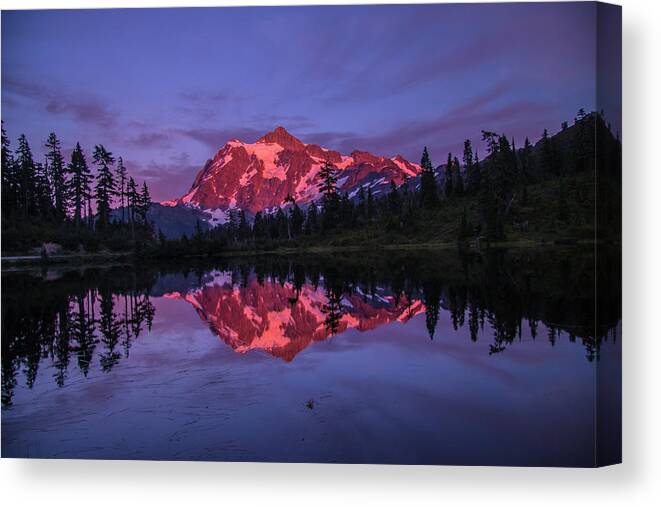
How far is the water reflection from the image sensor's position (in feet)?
30.8

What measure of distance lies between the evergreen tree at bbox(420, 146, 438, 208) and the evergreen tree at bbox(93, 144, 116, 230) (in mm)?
5665

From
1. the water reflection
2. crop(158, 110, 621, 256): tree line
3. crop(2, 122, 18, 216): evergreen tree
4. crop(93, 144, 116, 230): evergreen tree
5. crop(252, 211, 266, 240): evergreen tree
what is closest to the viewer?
crop(2, 122, 18, 216): evergreen tree

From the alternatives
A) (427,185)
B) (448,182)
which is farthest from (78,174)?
(448,182)

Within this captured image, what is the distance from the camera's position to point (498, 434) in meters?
7.45

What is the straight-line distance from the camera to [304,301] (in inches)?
506

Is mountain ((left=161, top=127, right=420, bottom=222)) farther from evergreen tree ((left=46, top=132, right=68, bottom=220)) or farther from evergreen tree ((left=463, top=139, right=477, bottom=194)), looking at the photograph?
evergreen tree ((left=46, top=132, right=68, bottom=220))

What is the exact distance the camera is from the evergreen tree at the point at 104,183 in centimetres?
1027

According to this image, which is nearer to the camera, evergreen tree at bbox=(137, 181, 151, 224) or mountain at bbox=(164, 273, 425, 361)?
mountain at bbox=(164, 273, 425, 361)

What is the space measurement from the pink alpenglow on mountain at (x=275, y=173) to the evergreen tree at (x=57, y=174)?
Answer: 79.7 inches

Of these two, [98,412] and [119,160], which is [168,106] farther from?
[98,412]

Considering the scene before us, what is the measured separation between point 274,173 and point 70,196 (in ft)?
15.2

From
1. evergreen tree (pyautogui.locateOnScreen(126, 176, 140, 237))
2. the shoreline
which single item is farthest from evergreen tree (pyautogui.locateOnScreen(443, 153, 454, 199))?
evergreen tree (pyautogui.locateOnScreen(126, 176, 140, 237))

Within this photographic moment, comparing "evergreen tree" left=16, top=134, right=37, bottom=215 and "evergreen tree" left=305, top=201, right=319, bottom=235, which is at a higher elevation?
"evergreen tree" left=16, top=134, right=37, bottom=215

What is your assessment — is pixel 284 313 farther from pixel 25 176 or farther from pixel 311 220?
pixel 25 176
